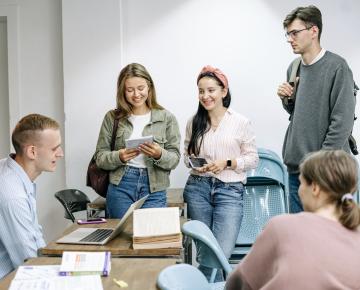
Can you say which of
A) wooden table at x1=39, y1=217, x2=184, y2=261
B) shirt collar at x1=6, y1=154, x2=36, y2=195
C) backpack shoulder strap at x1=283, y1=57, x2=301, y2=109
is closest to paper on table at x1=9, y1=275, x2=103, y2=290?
wooden table at x1=39, y1=217, x2=184, y2=261

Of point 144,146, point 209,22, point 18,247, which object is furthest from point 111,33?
point 18,247

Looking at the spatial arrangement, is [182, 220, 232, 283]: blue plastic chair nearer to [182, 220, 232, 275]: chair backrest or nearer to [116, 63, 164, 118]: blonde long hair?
[182, 220, 232, 275]: chair backrest

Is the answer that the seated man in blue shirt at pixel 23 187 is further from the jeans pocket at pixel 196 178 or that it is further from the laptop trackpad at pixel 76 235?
the jeans pocket at pixel 196 178

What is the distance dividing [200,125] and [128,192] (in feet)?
2.12

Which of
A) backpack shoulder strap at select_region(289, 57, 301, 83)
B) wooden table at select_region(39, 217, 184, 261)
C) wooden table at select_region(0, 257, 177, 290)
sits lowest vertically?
wooden table at select_region(39, 217, 184, 261)

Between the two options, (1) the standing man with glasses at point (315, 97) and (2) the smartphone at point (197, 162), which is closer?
(1) the standing man with glasses at point (315, 97)

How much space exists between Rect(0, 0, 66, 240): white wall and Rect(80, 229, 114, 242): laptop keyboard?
78.5 inches

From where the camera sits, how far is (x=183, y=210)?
345cm

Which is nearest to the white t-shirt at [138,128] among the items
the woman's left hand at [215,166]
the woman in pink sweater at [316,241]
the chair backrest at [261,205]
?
the woman's left hand at [215,166]

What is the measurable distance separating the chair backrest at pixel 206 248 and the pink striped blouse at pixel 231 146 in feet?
2.86

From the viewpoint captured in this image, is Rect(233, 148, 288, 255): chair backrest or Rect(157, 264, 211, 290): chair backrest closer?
Rect(157, 264, 211, 290): chair backrest

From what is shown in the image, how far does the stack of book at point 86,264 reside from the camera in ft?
6.39

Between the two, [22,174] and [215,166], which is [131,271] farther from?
[215,166]

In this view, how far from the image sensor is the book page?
2.36 meters
